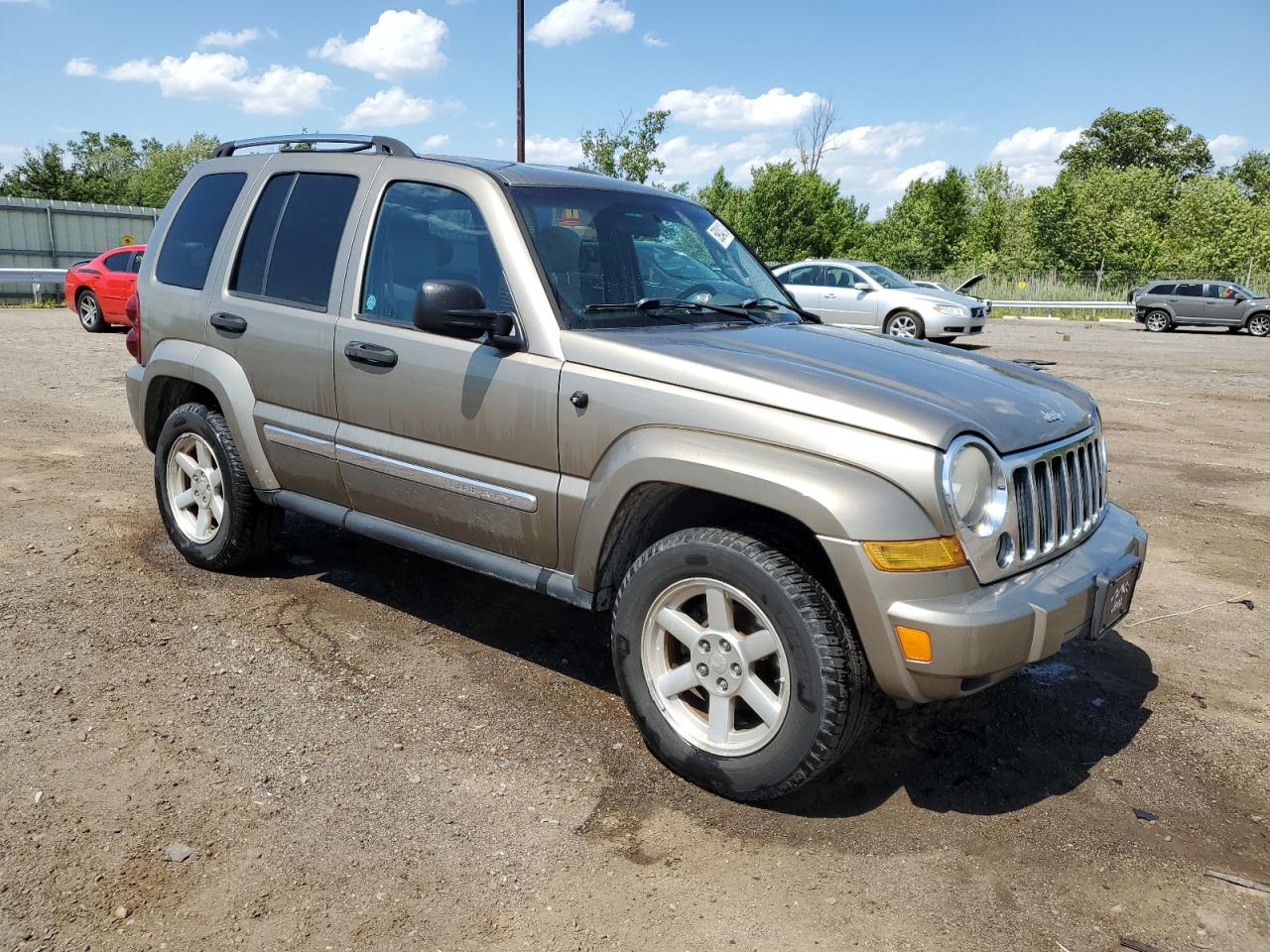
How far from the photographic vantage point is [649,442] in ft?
10.6

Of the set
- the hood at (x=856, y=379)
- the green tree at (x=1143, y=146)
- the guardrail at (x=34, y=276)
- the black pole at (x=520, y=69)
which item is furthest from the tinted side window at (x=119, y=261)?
the green tree at (x=1143, y=146)

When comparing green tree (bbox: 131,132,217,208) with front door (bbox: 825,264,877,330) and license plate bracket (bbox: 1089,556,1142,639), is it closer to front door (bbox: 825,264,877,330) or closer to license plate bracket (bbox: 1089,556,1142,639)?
front door (bbox: 825,264,877,330)

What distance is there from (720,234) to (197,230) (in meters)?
2.56

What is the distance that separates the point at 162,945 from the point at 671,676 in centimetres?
159

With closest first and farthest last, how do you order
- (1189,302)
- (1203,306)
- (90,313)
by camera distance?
(90,313)
(1203,306)
(1189,302)

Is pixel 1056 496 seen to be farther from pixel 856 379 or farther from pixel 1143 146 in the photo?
pixel 1143 146

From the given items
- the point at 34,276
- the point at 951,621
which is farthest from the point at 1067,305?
the point at 951,621

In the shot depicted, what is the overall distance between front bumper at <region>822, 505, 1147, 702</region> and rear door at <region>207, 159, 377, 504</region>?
2385 millimetres

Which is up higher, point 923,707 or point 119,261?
point 119,261

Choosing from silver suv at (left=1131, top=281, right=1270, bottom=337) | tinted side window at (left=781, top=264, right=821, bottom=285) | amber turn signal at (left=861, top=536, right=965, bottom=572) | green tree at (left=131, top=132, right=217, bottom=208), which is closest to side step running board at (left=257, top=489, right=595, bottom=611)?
amber turn signal at (left=861, top=536, right=965, bottom=572)

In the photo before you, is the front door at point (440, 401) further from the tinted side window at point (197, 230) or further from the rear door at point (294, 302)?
the tinted side window at point (197, 230)

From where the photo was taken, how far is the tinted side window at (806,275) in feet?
63.5

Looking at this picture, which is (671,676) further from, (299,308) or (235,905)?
(299,308)

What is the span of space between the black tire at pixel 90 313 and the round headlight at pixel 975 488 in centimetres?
1842
